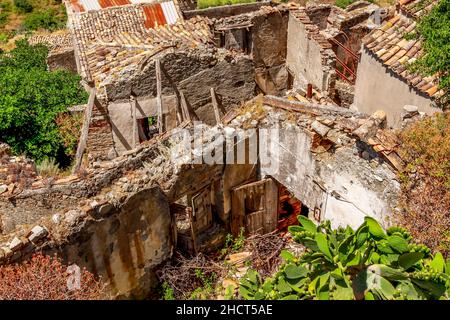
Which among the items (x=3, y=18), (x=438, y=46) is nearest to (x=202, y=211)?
(x=438, y=46)

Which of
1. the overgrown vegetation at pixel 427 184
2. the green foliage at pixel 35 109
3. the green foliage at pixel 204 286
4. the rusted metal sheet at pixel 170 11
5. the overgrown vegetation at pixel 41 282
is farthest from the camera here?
the rusted metal sheet at pixel 170 11

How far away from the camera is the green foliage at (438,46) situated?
847 cm

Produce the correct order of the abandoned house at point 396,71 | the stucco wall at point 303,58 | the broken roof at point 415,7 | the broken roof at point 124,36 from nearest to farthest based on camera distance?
the abandoned house at point 396,71 < the broken roof at point 415,7 < the broken roof at point 124,36 < the stucco wall at point 303,58

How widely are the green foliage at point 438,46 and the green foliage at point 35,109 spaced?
30.5 ft

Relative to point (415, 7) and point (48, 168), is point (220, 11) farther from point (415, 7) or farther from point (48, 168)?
point (48, 168)

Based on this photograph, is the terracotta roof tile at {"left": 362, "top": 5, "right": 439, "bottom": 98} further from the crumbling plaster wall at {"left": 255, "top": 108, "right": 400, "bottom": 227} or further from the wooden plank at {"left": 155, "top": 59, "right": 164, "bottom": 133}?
the wooden plank at {"left": 155, "top": 59, "right": 164, "bottom": 133}

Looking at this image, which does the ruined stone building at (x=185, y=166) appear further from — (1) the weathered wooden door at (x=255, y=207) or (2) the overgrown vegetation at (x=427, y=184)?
(2) the overgrown vegetation at (x=427, y=184)

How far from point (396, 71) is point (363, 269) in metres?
6.08

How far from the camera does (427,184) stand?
7039 millimetres

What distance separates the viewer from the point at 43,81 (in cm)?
1419

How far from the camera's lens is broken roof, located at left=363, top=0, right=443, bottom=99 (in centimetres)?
966

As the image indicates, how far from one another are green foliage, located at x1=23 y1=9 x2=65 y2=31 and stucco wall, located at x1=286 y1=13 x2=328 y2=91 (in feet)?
69.8

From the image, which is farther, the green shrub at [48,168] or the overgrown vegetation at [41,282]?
the green shrub at [48,168]

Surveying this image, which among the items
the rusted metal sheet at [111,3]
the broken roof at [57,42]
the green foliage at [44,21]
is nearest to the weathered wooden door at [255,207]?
the broken roof at [57,42]
